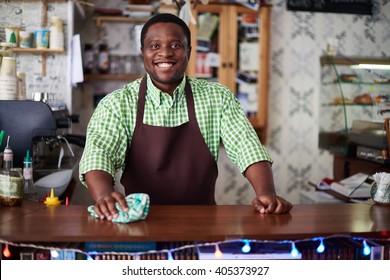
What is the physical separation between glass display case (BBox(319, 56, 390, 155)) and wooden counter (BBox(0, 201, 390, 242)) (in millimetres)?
1469

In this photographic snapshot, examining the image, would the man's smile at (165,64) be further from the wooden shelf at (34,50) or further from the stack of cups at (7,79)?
the wooden shelf at (34,50)

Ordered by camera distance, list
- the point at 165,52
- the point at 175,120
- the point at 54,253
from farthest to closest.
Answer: the point at 175,120
the point at 165,52
the point at 54,253

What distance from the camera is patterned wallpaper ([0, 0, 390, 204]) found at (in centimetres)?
521

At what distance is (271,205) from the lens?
1.72 metres

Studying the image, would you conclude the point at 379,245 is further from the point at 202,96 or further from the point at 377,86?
the point at 377,86

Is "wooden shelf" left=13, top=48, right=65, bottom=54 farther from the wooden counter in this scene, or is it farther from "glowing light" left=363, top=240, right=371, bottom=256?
"glowing light" left=363, top=240, right=371, bottom=256

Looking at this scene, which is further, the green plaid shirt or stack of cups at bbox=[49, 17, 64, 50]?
stack of cups at bbox=[49, 17, 64, 50]

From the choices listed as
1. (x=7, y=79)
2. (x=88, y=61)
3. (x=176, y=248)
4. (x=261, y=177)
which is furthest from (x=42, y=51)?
(x=176, y=248)

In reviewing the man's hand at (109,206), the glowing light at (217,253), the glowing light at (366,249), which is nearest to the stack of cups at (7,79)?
the man's hand at (109,206)

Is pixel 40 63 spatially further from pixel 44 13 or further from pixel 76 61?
pixel 44 13

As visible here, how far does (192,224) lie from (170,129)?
67 centimetres

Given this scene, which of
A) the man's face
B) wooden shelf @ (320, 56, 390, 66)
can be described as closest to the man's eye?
the man's face

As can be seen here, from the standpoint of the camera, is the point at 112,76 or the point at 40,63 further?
the point at 112,76

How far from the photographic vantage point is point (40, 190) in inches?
102
